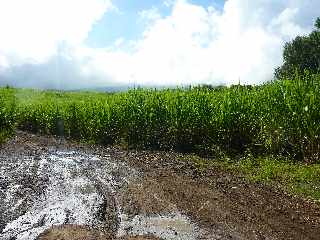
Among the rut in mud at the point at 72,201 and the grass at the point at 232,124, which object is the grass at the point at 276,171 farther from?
the rut in mud at the point at 72,201

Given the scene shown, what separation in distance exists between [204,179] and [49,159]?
5716mm

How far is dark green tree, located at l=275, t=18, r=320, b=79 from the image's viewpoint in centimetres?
5012

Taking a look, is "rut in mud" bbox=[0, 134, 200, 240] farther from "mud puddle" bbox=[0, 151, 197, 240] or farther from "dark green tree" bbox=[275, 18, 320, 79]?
"dark green tree" bbox=[275, 18, 320, 79]

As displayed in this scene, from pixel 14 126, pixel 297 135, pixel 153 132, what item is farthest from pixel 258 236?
pixel 14 126

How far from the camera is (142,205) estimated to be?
27.4ft

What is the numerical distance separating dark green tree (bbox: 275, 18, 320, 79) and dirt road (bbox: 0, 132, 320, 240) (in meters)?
40.3

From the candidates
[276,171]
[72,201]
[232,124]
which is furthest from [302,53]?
[72,201]

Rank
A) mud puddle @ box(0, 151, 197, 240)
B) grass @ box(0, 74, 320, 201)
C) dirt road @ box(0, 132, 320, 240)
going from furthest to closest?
grass @ box(0, 74, 320, 201) → mud puddle @ box(0, 151, 197, 240) → dirt road @ box(0, 132, 320, 240)

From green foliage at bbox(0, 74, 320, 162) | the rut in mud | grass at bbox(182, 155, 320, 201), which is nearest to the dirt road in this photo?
the rut in mud

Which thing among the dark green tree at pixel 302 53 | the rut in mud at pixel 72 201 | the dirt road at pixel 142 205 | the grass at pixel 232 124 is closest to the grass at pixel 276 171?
the grass at pixel 232 124

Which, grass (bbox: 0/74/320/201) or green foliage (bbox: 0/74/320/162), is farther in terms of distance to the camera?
green foliage (bbox: 0/74/320/162)

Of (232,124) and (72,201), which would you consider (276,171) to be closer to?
(232,124)

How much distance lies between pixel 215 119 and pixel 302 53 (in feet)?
130

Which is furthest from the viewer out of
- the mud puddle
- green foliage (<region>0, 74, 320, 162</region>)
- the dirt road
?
green foliage (<region>0, 74, 320, 162</region>)
